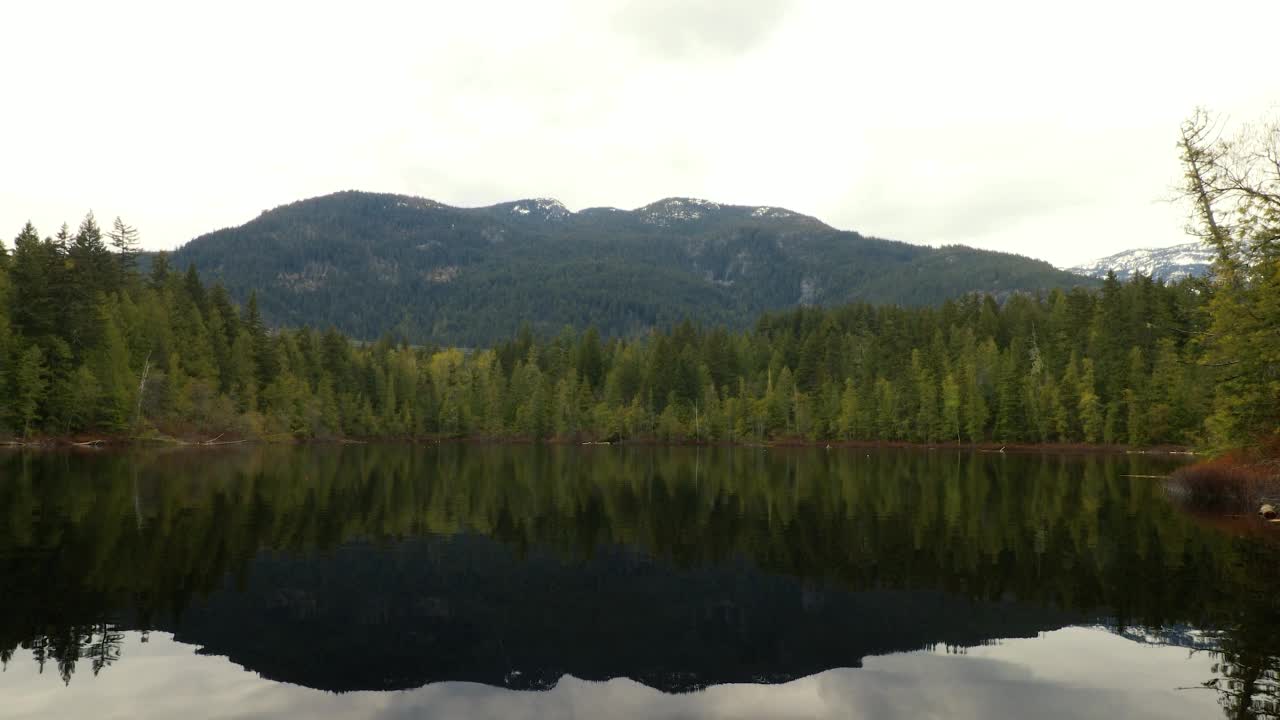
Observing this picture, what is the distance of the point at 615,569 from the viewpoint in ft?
80.5

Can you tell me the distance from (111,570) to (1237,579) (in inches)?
1266

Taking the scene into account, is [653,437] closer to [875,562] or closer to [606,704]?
[875,562]

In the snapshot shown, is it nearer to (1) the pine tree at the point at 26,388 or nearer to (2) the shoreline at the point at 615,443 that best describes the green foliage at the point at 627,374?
(1) the pine tree at the point at 26,388

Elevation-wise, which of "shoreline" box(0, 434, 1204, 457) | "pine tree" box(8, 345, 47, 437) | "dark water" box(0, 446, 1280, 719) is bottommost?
"shoreline" box(0, 434, 1204, 457)

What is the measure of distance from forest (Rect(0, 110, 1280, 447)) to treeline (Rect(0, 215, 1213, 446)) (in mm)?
355

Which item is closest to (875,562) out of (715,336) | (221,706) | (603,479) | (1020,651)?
(1020,651)

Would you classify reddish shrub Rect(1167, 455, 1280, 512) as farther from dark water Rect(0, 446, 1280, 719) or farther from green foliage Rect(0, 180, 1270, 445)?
dark water Rect(0, 446, 1280, 719)

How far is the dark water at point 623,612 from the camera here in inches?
528

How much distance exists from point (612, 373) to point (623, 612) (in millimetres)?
145096

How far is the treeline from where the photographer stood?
8250 centimetres

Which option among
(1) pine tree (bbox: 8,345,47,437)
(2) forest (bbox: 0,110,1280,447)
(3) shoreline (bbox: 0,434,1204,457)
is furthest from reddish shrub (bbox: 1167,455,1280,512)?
(1) pine tree (bbox: 8,345,47,437)

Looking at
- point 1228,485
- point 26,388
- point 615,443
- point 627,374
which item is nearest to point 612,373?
point 627,374

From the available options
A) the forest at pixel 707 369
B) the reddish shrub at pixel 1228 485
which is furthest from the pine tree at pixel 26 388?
the reddish shrub at pixel 1228 485

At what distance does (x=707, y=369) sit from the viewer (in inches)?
6412
